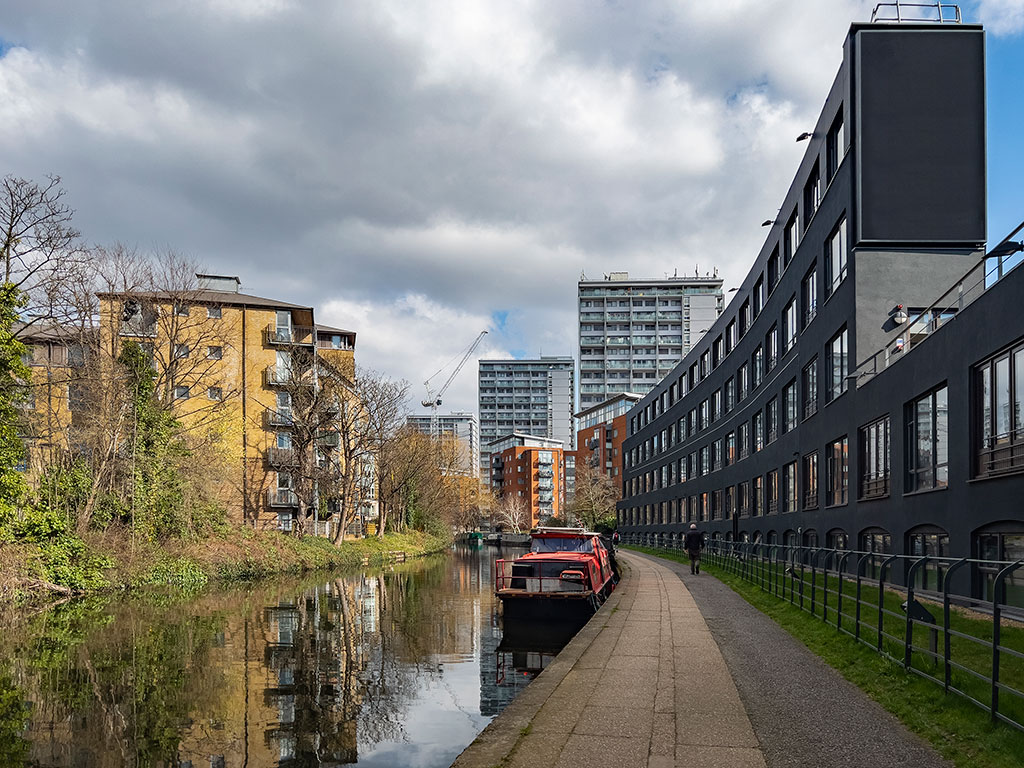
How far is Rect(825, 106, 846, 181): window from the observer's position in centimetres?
2847

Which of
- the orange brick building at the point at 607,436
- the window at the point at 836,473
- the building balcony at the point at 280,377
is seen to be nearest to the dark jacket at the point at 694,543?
the window at the point at 836,473

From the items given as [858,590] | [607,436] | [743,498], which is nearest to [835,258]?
[858,590]

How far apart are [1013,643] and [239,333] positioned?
1927 inches

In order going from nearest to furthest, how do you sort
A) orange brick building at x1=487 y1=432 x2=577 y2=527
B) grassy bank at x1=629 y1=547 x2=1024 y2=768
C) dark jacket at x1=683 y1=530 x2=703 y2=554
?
grassy bank at x1=629 y1=547 x2=1024 y2=768 → dark jacket at x1=683 y1=530 x2=703 y2=554 → orange brick building at x1=487 y1=432 x2=577 y2=527

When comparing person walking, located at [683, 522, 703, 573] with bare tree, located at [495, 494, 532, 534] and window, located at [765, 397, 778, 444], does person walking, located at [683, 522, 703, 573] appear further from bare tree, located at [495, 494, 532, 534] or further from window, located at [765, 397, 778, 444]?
bare tree, located at [495, 494, 532, 534]

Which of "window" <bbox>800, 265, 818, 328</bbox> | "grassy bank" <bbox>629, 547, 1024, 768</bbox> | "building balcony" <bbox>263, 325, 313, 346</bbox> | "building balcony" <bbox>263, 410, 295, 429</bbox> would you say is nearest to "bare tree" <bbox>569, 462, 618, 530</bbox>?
"building balcony" <bbox>263, 410, 295, 429</bbox>

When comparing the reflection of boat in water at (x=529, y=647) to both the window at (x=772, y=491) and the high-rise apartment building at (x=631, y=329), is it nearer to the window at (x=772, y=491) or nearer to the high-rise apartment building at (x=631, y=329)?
the window at (x=772, y=491)

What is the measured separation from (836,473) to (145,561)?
Answer: 2197 centimetres

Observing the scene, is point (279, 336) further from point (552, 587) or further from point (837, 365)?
point (552, 587)

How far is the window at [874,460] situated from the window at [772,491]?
41.8 ft

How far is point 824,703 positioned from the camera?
8.99 meters

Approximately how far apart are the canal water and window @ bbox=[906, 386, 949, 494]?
29.7 feet

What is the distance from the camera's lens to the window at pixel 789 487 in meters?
35.6

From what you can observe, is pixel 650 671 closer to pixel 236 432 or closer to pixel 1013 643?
pixel 1013 643
